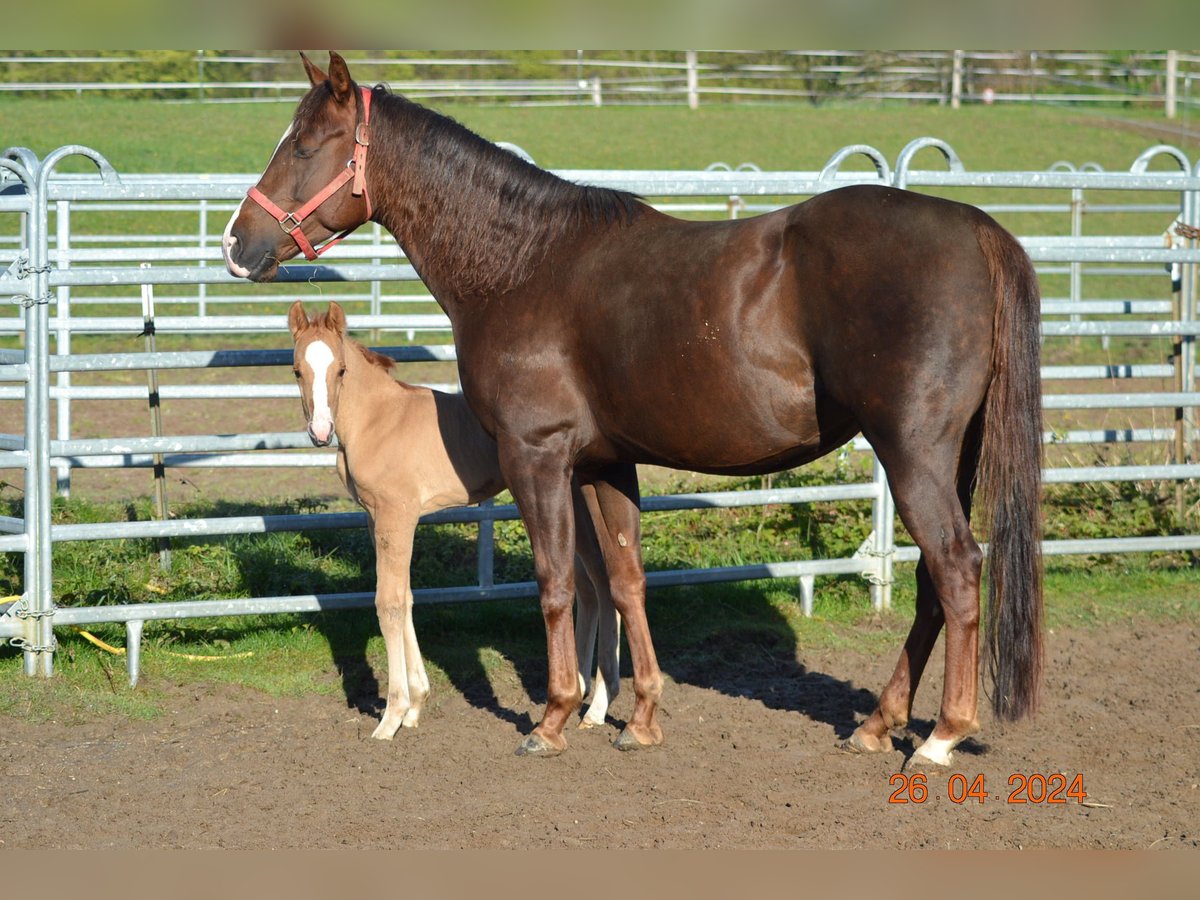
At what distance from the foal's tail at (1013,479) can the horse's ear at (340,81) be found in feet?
7.36

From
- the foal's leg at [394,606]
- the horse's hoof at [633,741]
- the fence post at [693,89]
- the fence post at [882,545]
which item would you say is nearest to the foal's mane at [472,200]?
the foal's leg at [394,606]

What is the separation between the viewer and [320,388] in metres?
4.24

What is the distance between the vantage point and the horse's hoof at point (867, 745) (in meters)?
4.28

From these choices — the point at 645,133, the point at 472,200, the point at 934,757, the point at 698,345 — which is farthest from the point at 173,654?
the point at 645,133

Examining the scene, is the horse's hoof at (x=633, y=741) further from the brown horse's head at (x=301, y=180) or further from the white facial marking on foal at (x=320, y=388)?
the brown horse's head at (x=301, y=180)

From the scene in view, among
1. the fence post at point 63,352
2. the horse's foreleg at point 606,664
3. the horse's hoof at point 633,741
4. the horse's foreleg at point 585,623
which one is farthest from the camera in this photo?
the fence post at point 63,352

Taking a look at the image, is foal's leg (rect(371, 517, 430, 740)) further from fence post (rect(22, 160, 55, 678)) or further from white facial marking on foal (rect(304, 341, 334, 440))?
fence post (rect(22, 160, 55, 678))

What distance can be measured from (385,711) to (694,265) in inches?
84.9

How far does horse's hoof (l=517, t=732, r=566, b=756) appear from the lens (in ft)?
14.2

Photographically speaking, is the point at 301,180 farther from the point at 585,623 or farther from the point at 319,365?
the point at 585,623

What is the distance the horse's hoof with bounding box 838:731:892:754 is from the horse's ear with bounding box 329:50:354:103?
3026 mm

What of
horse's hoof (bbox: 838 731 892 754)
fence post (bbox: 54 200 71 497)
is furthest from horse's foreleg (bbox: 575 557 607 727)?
fence post (bbox: 54 200 71 497)

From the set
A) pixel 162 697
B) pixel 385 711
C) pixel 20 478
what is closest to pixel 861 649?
pixel 385 711

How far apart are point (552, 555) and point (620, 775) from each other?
827mm
